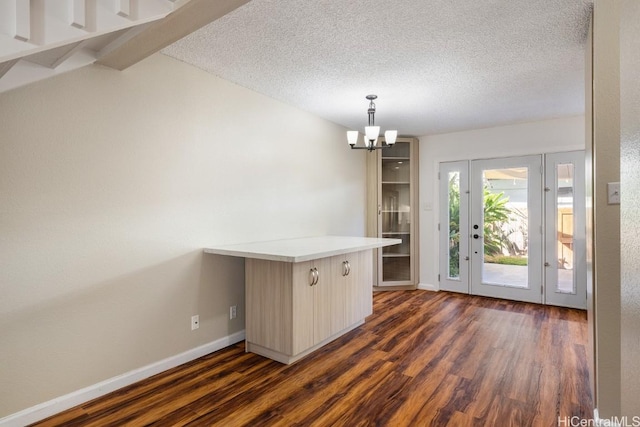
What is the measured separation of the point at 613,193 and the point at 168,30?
2624 mm

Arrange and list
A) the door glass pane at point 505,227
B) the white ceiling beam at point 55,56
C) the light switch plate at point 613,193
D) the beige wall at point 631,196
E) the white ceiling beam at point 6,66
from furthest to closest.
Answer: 1. the door glass pane at point 505,227
2. the white ceiling beam at point 55,56
3. the light switch plate at point 613,193
4. the white ceiling beam at point 6,66
5. the beige wall at point 631,196

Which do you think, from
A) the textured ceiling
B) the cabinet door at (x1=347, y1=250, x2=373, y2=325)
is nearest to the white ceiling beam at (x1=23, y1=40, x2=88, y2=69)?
the textured ceiling

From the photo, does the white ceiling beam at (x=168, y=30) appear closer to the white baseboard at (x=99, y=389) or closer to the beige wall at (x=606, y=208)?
the beige wall at (x=606, y=208)

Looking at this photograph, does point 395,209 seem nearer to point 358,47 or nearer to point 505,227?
point 505,227

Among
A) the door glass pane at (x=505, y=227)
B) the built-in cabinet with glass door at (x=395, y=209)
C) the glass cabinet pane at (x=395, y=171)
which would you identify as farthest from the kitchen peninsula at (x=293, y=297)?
the door glass pane at (x=505, y=227)

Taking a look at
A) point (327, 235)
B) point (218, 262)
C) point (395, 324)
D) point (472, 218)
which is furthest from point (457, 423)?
point (472, 218)

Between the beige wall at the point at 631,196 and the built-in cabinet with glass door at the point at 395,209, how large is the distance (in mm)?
4575

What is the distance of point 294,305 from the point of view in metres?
2.63

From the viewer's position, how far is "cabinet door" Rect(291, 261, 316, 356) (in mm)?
2645

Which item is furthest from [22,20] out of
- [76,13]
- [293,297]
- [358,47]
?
[293,297]

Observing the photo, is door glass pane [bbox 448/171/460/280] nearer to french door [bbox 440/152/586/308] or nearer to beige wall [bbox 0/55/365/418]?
french door [bbox 440/152/586/308]

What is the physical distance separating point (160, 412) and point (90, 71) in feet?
7.49

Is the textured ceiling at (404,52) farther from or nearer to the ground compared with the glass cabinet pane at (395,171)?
farther from the ground

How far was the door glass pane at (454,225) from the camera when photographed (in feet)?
16.8
